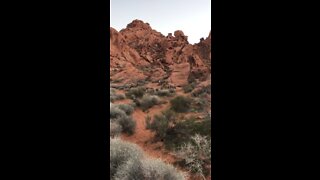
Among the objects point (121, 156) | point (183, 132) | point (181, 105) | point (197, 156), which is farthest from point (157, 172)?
point (181, 105)

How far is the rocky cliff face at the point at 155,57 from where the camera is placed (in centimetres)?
2606

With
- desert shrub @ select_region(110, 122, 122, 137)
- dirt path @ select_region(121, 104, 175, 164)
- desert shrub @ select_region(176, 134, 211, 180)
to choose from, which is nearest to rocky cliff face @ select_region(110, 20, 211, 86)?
dirt path @ select_region(121, 104, 175, 164)

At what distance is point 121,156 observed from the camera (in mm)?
5441

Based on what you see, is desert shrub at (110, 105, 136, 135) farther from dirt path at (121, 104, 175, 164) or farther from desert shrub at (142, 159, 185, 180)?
desert shrub at (142, 159, 185, 180)

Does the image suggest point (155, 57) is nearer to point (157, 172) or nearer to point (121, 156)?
point (121, 156)

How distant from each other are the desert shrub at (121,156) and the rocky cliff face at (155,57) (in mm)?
16584

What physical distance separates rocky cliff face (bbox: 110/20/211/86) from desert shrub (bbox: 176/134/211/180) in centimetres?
1513

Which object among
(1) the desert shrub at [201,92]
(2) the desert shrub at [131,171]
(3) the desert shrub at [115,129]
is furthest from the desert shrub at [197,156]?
(1) the desert shrub at [201,92]

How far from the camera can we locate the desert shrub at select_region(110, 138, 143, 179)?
5.12 metres

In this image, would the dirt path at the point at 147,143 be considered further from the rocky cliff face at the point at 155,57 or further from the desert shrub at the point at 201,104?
the rocky cliff face at the point at 155,57
